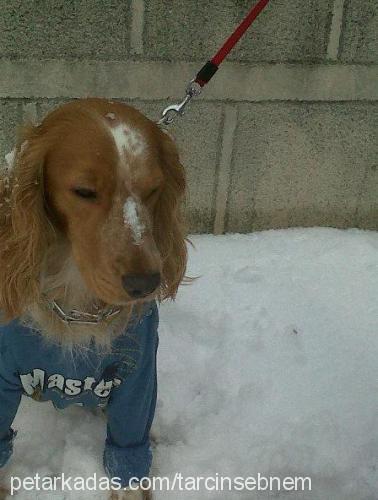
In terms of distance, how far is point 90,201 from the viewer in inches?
53.4

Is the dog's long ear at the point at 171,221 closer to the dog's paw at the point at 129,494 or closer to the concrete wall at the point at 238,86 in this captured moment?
the dog's paw at the point at 129,494

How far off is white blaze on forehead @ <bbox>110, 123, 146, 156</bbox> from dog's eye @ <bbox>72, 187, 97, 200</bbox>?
0.38 ft

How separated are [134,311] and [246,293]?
1076mm

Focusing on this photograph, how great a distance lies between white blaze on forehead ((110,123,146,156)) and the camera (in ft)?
4.46

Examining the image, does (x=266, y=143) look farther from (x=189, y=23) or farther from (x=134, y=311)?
Answer: (x=134, y=311)

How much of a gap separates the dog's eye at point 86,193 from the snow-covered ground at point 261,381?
3.24 feet

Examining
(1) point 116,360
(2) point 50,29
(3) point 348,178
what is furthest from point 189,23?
(1) point 116,360

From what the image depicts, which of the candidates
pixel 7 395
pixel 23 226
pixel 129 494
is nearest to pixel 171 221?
pixel 23 226

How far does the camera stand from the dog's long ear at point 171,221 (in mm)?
1574

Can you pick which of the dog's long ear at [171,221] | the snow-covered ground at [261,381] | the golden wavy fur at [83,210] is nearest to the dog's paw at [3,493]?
the snow-covered ground at [261,381]

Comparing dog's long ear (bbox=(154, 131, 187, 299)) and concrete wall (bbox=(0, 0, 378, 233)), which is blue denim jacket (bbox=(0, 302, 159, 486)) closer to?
dog's long ear (bbox=(154, 131, 187, 299))

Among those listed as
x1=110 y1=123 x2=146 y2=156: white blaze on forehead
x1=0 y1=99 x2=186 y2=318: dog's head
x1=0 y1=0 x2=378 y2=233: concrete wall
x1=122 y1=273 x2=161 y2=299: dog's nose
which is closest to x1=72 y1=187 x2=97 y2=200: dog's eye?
x1=0 y1=99 x2=186 y2=318: dog's head

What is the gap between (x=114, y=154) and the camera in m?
1.34

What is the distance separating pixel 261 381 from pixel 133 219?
113 cm
